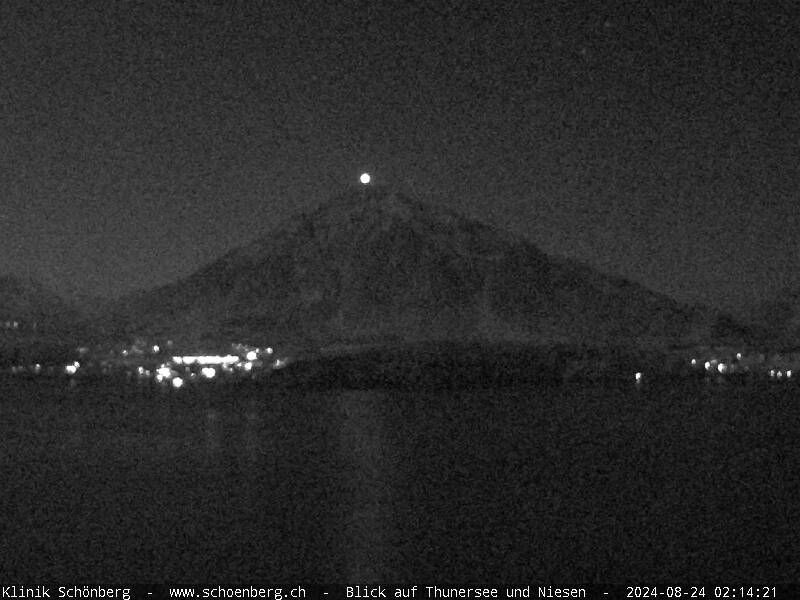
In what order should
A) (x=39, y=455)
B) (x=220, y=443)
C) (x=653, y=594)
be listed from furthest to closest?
(x=220, y=443), (x=39, y=455), (x=653, y=594)

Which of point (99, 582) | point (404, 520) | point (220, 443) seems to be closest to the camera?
point (99, 582)

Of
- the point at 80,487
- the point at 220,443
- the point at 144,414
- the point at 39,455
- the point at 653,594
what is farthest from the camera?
the point at 144,414

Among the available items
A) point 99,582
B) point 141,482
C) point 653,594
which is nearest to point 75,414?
point 141,482

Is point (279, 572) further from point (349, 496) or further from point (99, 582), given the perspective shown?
point (349, 496)

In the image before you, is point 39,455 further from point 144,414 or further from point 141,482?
point 144,414

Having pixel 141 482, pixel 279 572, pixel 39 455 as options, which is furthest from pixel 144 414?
pixel 279 572

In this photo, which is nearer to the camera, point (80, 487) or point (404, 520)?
point (404, 520)
